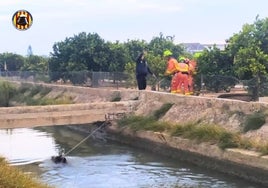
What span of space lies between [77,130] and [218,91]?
7.99m

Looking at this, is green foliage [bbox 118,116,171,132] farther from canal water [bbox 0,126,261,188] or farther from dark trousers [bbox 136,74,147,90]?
dark trousers [bbox 136,74,147,90]

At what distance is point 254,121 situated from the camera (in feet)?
57.8

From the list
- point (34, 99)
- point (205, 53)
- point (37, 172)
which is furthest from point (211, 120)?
point (34, 99)

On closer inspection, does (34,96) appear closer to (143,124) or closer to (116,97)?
(116,97)

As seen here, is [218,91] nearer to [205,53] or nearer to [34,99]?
[205,53]

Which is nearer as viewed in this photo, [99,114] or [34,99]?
[99,114]

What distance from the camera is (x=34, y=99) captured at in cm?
3738

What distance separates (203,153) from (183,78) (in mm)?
6172

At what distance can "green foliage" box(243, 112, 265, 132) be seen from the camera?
17.4 meters

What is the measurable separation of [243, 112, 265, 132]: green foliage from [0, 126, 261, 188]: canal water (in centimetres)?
172

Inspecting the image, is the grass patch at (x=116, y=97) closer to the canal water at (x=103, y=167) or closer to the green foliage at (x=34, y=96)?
the canal water at (x=103, y=167)

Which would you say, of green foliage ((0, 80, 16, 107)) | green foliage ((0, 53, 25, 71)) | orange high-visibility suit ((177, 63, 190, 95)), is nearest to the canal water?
orange high-visibility suit ((177, 63, 190, 95))

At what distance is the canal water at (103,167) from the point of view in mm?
16375

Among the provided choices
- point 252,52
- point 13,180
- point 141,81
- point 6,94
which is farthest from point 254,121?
point 6,94
